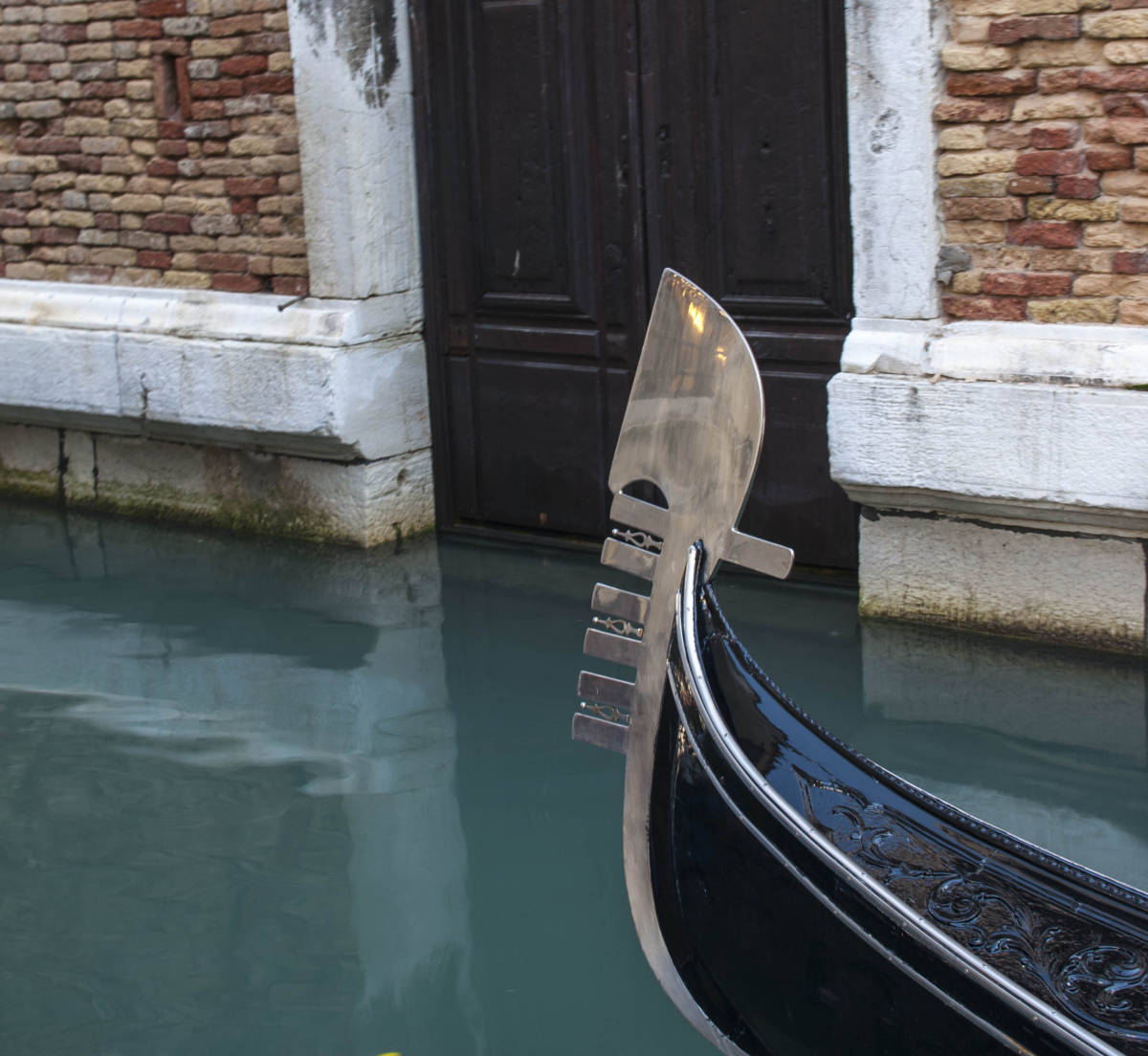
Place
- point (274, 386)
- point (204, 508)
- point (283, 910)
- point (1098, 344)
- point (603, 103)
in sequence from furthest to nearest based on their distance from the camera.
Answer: point (204, 508), point (274, 386), point (603, 103), point (1098, 344), point (283, 910)

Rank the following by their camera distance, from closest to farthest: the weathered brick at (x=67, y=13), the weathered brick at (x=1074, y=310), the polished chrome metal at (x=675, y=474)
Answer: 1. the polished chrome metal at (x=675, y=474)
2. the weathered brick at (x=1074, y=310)
3. the weathered brick at (x=67, y=13)

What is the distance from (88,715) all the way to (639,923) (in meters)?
2.37

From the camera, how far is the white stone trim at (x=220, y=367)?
17.5ft

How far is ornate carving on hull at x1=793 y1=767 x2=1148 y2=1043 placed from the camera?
1867 mm

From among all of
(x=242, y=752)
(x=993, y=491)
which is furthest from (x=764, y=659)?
(x=242, y=752)

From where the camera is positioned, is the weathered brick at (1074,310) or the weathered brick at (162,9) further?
the weathered brick at (162,9)

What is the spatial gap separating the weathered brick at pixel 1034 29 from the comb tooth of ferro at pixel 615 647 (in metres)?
2.24

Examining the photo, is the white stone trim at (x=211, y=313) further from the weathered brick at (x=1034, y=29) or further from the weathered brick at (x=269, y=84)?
the weathered brick at (x=1034, y=29)

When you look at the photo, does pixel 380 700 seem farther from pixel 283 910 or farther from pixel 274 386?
pixel 274 386

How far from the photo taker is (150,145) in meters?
5.70

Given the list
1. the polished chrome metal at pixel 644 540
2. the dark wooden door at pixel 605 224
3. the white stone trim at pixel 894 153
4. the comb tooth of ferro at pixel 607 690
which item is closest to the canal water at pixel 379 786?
the dark wooden door at pixel 605 224

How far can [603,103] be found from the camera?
15.9 ft

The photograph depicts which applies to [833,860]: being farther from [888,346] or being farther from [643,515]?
[888,346]

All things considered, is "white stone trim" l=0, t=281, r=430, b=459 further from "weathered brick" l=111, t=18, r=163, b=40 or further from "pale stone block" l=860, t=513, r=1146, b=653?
"pale stone block" l=860, t=513, r=1146, b=653
